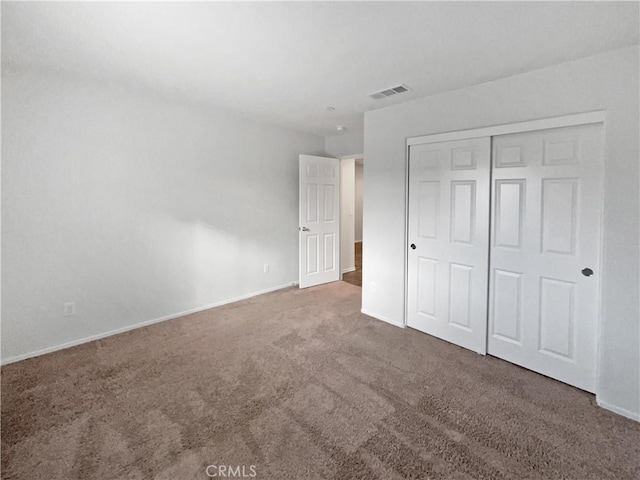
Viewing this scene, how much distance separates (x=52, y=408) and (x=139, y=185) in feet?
6.74

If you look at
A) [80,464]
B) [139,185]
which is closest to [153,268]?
[139,185]

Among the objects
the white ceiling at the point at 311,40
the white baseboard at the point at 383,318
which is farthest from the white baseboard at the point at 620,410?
the white ceiling at the point at 311,40

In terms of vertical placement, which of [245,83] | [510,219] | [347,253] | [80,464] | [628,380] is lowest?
[80,464]

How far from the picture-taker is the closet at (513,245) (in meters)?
2.26

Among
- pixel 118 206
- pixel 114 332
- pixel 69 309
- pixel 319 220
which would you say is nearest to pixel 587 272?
pixel 319 220

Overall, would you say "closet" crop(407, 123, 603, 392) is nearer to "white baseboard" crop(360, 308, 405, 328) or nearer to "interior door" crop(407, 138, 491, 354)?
"interior door" crop(407, 138, 491, 354)

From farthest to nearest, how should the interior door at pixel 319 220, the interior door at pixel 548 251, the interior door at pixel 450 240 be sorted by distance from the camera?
the interior door at pixel 319 220
the interior door at pixel 450 240
the interior door at pixel 548 251

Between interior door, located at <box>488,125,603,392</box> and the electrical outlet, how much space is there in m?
3.83

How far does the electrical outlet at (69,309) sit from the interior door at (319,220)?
2702mm

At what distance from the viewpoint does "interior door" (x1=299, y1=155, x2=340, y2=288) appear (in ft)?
15.4

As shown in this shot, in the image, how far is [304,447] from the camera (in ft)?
5.73

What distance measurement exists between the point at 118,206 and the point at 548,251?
387 cm

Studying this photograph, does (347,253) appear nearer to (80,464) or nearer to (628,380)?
(628,380)

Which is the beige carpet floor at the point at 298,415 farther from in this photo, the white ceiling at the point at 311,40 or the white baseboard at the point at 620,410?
the white ceiling at the point at 311,40
